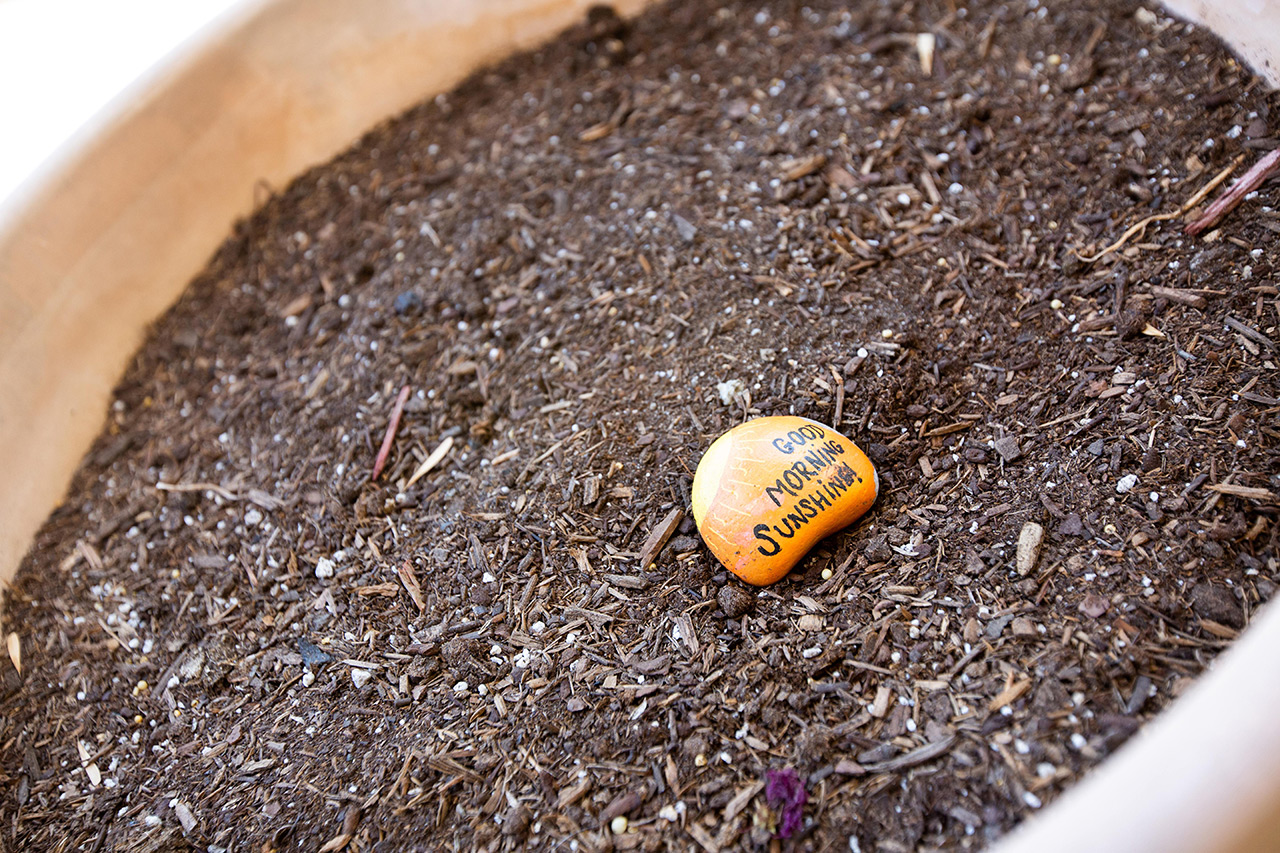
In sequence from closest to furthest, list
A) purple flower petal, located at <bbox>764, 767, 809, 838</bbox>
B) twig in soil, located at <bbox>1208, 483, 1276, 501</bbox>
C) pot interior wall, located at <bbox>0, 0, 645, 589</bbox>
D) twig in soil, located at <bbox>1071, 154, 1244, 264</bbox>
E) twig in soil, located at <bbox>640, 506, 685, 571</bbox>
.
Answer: purple flower petal, located at <bbox>764, 767, 809, 838</bbox> → twig in soil, located at <bbox>1208, 483, 1276, 501</bbox> → twig in soil, located at <bbox>640, 506, 685, 571</bbox> → twig in soil, located at <bbox>1071, 154, 1244, 264</bbox> → pot interior wall, located at <bbox>0, 0, 645, 589</bbox>

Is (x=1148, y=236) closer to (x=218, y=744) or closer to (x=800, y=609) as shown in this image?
(x=800, y=609)

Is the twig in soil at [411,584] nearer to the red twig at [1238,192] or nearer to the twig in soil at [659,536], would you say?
the twig in soil at [659,536]

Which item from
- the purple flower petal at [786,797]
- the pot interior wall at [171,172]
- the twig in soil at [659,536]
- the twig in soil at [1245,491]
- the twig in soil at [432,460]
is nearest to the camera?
the purple flower petal at [786,797]

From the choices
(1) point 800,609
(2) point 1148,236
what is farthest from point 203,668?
(2) point 1148,236

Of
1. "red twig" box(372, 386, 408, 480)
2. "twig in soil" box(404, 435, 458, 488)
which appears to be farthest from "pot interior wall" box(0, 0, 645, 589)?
"twig in soil" box(404, 435, 458, 488)

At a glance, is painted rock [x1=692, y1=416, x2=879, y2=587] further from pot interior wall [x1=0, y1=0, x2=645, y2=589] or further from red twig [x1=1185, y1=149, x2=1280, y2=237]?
pot interior wall [x1=0, y1=0, x2=645, y2=589]

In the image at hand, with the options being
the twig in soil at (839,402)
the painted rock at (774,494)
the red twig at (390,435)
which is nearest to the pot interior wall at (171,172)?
the red twig at (390,435)
